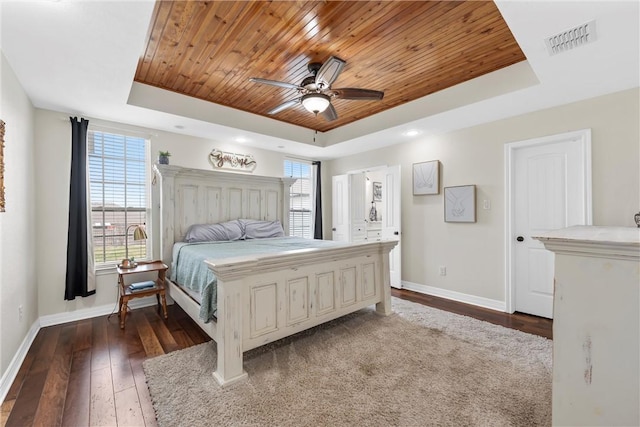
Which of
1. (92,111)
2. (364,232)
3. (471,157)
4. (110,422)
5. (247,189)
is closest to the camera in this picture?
(110,422)

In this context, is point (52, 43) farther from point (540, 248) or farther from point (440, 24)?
point (540, 248)

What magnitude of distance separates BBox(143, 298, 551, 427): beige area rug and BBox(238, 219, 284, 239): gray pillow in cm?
182

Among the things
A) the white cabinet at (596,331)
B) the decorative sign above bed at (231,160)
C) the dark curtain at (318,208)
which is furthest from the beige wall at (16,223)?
the dark curtain at (318,208)

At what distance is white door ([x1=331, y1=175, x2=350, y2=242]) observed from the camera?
5.34 m

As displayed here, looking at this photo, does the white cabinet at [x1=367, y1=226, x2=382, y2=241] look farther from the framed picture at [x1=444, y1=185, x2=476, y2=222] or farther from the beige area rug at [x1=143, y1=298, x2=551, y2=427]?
the beige area rug at [x1=143, y1=298, x2=551, y2=427]

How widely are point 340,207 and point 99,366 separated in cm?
413

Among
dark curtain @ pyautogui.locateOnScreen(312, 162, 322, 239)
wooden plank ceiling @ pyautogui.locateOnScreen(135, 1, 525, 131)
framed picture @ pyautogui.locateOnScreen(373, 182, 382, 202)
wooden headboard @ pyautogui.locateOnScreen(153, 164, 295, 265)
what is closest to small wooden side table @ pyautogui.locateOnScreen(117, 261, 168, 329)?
wooden headboard @ pyautogui.locateOnScreen(153, 164, 295, 265)

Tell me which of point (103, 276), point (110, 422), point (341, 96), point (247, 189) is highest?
point (341, 96)

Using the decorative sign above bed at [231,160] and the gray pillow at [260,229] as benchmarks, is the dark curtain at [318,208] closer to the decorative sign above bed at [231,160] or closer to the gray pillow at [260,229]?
the gray pillow at [260,229]

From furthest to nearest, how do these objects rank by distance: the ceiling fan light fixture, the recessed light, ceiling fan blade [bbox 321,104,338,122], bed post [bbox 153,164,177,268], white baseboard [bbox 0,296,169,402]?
the recessed light < bed post [bbox 153,164,177,268] < ceiling fan blade [bbox 321,104,338,122] < the ceiling fan light fixture < white baseboard [bbox 0,296,169,402]

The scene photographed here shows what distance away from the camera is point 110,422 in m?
1.61

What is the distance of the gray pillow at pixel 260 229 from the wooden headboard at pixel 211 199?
0.22 m

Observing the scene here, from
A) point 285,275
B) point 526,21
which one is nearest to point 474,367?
point 285,275

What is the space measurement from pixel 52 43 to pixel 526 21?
3078 mm
